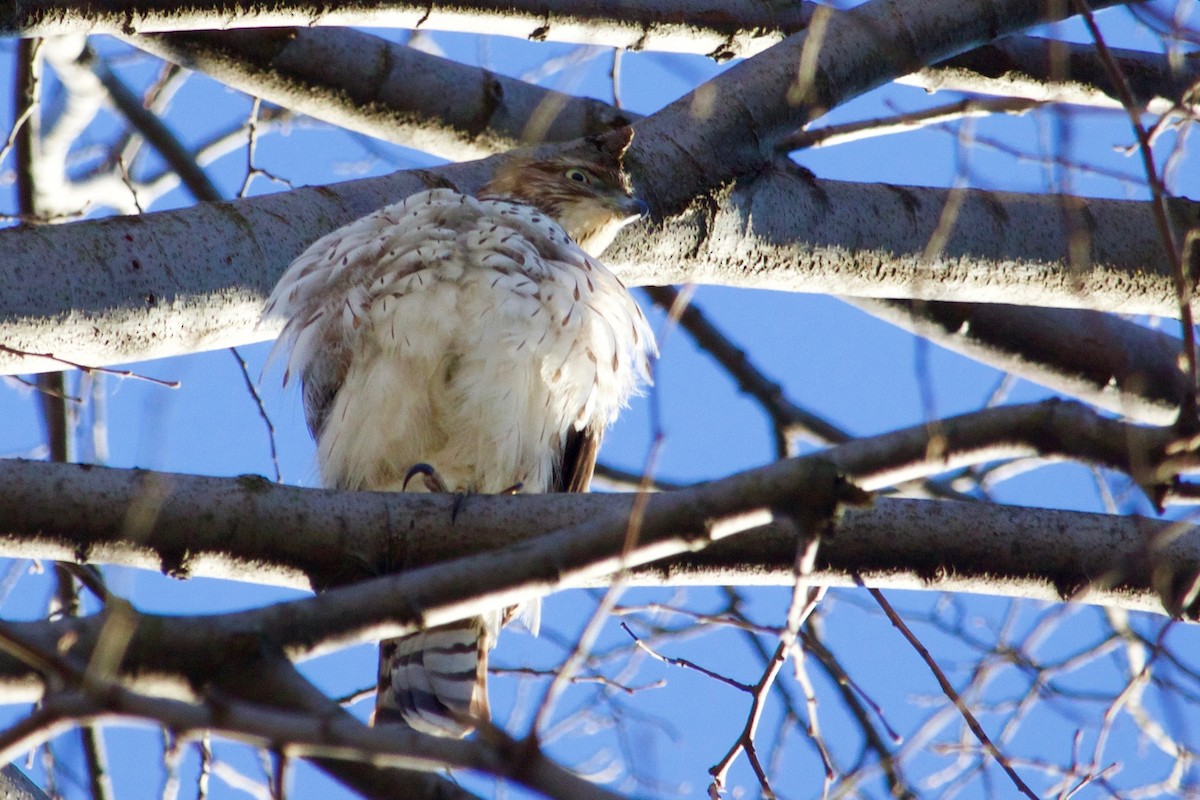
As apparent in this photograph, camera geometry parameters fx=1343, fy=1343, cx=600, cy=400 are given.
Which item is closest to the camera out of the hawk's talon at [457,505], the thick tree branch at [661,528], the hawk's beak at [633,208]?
the thick tree branch at [661,528]

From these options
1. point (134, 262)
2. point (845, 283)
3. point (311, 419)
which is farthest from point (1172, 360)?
point (134, 262)

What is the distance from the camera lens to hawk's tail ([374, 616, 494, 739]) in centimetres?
364

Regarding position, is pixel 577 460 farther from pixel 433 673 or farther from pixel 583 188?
pixel 583 188

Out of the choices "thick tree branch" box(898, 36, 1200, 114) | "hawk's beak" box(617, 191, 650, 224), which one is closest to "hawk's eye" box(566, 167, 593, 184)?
"hawk's beak" box(617, 191, 650, 224)

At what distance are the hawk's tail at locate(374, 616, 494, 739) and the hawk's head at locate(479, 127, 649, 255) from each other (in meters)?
1.31

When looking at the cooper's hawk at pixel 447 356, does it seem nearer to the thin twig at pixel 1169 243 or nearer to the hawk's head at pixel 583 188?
the hawk's head at pixel 583 188

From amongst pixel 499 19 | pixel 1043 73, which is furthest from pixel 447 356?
pixel 1043 73

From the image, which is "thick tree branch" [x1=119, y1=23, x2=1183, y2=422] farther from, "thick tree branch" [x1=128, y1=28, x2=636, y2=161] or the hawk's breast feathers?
the hawk's breast feathers

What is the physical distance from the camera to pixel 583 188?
450cm

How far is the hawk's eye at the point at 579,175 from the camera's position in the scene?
4445 mm

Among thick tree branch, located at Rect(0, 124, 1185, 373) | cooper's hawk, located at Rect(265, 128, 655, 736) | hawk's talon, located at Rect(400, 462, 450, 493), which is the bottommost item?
hawk's talon, located at Rect(400, 462, 450, 493)

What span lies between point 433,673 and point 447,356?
0.88 metres

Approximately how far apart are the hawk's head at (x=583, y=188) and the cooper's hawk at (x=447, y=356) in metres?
0.33

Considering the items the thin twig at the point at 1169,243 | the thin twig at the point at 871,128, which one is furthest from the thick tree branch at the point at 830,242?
the thin twig at the point at 1169,243
